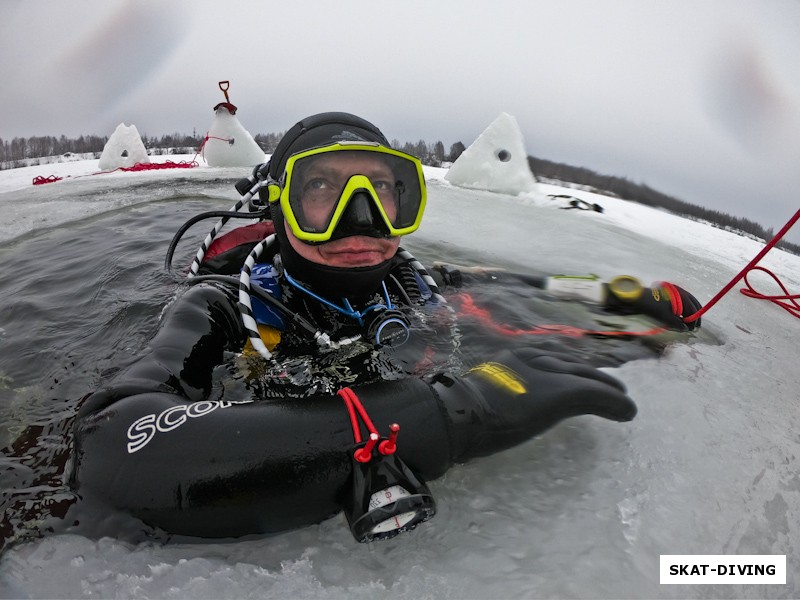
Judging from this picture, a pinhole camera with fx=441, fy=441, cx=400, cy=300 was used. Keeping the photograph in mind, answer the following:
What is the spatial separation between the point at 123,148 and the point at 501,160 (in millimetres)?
10909

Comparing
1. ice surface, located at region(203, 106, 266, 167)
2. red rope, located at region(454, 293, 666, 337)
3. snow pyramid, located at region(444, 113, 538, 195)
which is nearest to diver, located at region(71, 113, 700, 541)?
red rope, located at region(454, 293, 666, 337)

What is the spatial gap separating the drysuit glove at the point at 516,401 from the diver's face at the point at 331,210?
70cm

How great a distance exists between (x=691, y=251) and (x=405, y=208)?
4.72 m

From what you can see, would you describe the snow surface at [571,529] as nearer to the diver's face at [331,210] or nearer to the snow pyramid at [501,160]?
the diver's face at [331,210]

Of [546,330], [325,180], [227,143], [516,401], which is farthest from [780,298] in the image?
[227,143]

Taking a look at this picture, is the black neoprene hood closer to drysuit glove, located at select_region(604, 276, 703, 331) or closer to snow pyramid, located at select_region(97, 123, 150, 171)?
drysuit glove, located at select_region(604, 276, 703, 331)

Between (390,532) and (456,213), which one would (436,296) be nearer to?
(390,532)

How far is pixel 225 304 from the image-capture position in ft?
5.92

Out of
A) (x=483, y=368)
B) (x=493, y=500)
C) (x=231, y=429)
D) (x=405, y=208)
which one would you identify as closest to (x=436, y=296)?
→ (x=405, y=208)

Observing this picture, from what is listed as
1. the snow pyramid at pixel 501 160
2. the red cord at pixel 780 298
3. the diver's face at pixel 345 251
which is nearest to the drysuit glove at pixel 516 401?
the diver's face at pixel 345 251

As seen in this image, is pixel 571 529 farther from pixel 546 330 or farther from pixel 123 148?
pixel 123 148

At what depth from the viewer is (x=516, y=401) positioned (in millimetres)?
1277

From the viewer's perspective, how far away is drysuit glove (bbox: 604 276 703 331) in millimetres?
2377

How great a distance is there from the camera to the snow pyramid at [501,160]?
8.81m
